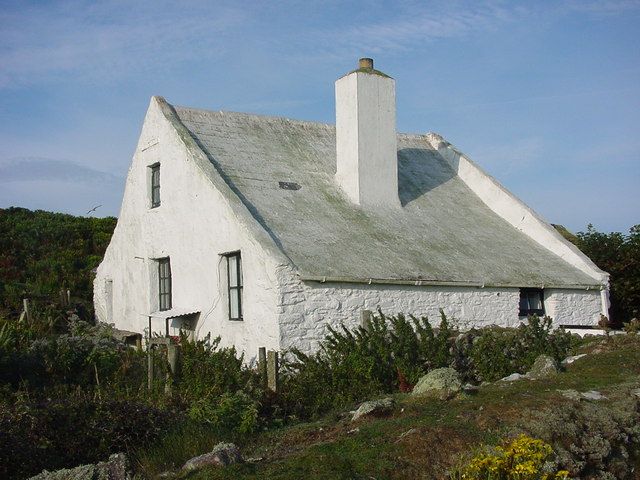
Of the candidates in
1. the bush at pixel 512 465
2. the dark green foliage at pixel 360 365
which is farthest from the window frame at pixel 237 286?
the bush at pixel 512 465

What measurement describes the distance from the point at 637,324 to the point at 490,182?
716cm

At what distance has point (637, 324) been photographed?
14.7m

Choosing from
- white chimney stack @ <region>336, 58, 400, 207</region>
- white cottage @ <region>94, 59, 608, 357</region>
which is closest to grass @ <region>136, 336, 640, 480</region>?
white cottage @ <region>94, 59, 608, 357</region>

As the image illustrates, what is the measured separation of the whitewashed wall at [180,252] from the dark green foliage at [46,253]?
2.13 meters

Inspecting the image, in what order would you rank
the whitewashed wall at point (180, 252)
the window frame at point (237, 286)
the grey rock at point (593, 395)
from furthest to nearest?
the window frame at point (237, 286) → the whitewashed wall at point (180, 252) → the grey rock at point (593, 395)

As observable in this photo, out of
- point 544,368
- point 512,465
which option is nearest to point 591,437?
point 512,465

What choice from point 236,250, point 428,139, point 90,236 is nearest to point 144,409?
point 236,250

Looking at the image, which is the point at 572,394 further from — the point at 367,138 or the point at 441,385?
the point at 367,138

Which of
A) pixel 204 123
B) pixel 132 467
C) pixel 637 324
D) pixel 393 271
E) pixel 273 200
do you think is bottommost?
pixel 132 467

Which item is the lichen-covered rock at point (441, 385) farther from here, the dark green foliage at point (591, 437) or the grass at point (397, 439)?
the dark green foliage at point (591, 437)

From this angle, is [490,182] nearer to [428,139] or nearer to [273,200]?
[428,139]

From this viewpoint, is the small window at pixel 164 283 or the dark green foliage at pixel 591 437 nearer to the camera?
the dark green foliage at pixel 591 437

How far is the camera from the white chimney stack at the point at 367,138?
59.3 feet

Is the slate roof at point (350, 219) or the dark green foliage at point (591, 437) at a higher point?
the slate roof at point (350, 219)
